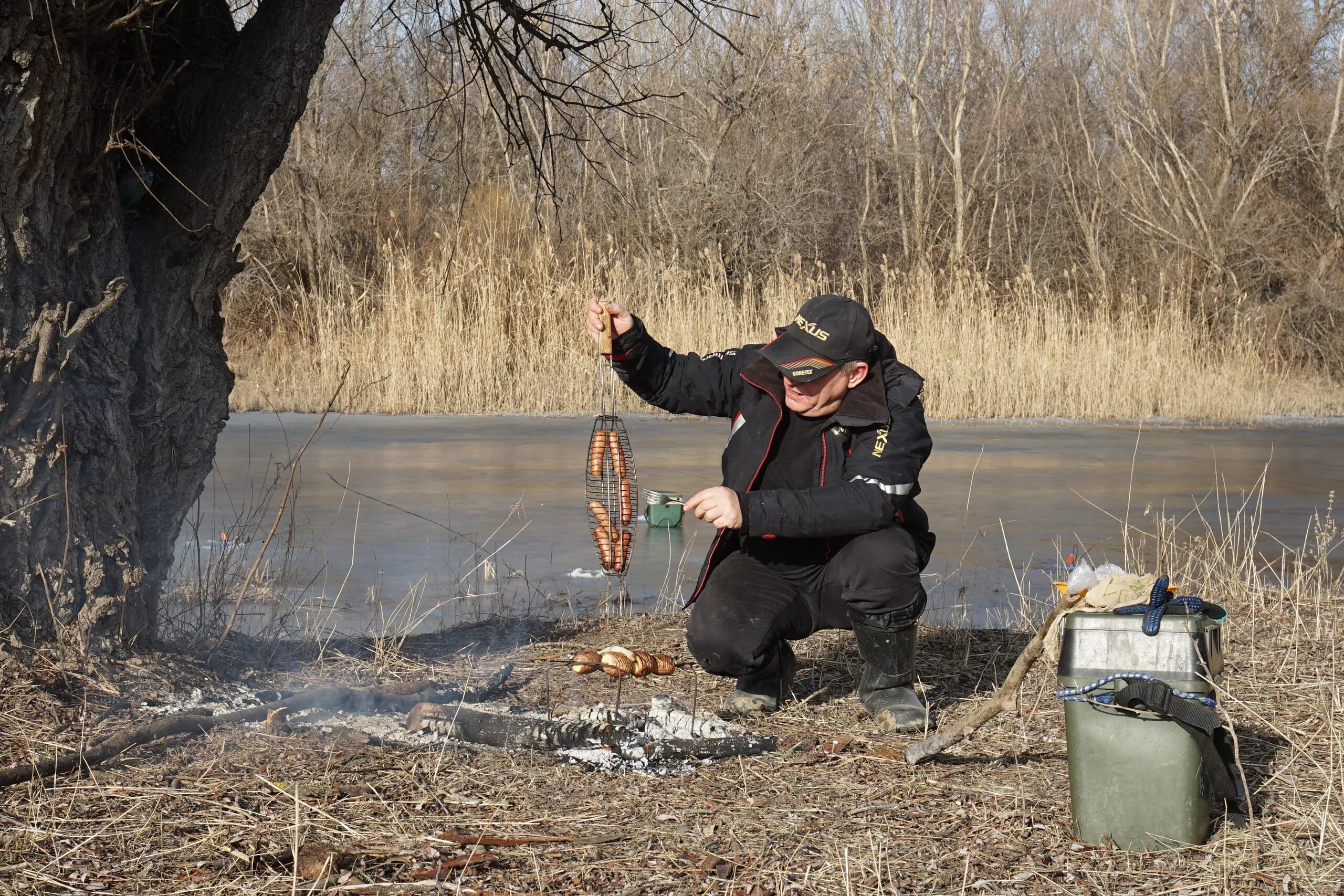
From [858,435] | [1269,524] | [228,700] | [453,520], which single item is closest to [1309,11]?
[1269,524]

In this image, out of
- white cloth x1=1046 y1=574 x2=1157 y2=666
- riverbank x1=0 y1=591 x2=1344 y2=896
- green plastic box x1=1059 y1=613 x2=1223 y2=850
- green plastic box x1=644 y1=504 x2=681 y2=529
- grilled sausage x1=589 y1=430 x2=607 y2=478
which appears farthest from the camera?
green plastic box x1=644 y1=504 x2=681 y2=529

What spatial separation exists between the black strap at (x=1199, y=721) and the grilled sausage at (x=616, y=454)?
74.0 inches

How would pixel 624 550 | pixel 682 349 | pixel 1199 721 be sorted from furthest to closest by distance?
pixel 682 349 < pixel 624 550 < pixel 1199 721

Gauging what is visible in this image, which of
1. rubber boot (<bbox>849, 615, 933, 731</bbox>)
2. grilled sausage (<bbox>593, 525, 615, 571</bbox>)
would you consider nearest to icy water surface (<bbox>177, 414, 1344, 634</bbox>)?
grilled sausage (<bbox>593, 525, 615, 571</bbox>)

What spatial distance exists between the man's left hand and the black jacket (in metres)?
0.04

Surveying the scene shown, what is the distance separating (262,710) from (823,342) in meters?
1.94

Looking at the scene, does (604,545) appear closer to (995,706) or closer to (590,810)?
(590,810)

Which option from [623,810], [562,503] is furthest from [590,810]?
[562,503]

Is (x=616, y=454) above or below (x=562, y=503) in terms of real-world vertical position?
above

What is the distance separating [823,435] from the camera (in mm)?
3998

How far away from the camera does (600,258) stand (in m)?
17.1

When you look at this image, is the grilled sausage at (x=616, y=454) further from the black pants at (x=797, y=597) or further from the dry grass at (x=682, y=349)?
the dry grass at (x=682, y=349)

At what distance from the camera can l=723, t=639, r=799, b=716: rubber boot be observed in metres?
4.03

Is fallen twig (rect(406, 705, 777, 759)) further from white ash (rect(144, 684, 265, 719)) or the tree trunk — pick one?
the tree trunk
